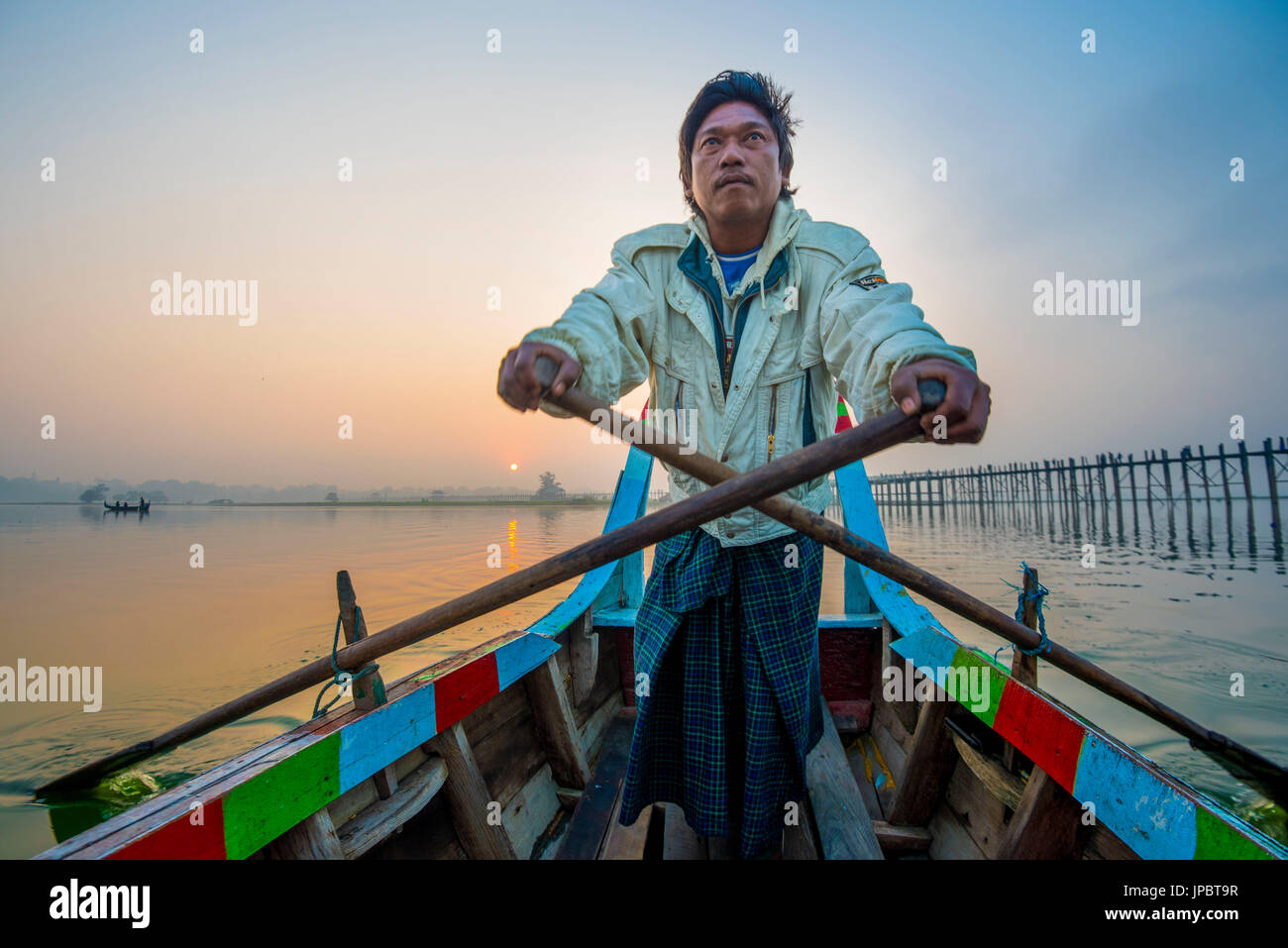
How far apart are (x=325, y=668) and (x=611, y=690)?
1887 millimetres

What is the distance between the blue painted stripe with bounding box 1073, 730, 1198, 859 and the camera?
42.4 inches

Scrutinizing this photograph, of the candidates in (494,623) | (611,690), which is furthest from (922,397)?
(494,623)

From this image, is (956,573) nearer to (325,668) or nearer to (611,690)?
(611,690)

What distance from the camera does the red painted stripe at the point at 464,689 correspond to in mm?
1754

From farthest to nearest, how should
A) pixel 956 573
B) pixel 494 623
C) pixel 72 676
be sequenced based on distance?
pixel 956 573 → pixel 494 623 → pixel 72 676

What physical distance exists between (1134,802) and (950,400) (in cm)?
98

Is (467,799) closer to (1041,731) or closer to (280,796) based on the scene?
(280,796)

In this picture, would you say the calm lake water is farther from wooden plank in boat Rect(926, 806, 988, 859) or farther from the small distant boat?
A: the small distant boat

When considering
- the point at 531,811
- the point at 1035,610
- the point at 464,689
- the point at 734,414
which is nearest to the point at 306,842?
the point at 464,689

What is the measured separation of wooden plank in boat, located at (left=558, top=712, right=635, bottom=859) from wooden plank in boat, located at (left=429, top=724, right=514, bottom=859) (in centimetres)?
26

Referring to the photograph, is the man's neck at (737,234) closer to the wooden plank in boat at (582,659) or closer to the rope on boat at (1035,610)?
the rope on boat at (1035,610)

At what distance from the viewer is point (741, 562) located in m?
1.73

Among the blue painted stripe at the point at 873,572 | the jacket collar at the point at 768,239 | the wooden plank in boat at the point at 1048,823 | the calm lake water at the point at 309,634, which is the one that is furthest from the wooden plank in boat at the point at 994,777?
the calm lake water at the point at 309,634

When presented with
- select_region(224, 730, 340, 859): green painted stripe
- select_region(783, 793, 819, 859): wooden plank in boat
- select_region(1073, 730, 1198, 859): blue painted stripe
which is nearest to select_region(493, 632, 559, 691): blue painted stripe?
select_region(224, 730, 340, 859): green painted stripe
